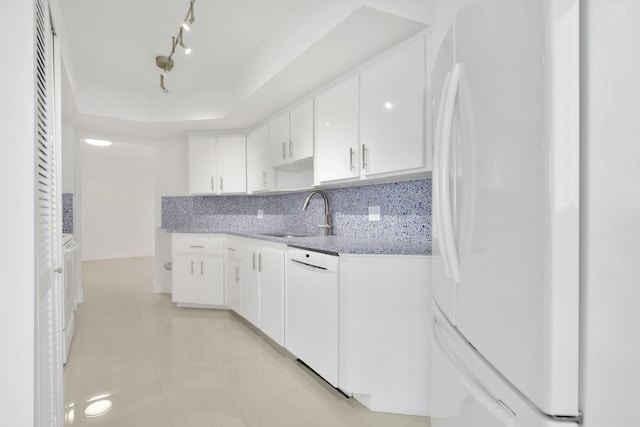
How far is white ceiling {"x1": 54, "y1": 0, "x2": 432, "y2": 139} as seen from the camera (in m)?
1.83

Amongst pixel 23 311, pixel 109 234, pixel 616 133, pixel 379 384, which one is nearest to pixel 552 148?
pixel 616 133

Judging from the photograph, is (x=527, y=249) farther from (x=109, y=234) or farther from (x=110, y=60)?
(x=109, y=234)

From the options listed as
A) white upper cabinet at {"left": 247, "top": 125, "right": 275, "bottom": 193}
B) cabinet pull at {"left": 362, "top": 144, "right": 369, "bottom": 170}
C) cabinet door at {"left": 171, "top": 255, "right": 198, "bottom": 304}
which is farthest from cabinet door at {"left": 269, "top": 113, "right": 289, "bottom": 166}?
cabinet door at {"left": 171, "top": 255, "right": 198, "bottom": 304}

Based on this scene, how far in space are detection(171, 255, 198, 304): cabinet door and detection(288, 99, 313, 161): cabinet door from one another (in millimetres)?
1743

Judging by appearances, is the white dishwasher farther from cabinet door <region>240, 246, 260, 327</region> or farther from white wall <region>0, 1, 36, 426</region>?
white wall <region>0, 1, 36, 426</region>

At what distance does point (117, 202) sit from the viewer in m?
7.45

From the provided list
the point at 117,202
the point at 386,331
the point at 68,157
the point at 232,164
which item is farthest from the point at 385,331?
the point at 117,202

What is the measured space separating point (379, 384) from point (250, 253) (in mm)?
1614

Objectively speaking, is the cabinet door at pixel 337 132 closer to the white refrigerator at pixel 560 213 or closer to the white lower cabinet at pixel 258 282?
the white lower cabinet at pixel 258 282

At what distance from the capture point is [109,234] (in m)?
7.33

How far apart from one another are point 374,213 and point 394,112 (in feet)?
2.56

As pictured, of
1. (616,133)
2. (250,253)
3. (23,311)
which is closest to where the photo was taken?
(616,133)

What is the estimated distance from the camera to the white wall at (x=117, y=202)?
23.0 feet

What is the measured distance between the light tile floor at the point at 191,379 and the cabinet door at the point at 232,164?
148cm
